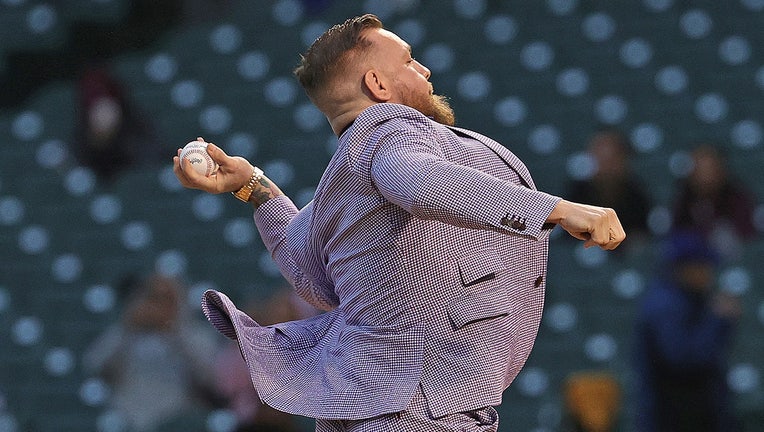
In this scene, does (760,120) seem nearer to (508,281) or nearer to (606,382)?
(606,382)

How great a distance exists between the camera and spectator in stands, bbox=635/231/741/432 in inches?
136

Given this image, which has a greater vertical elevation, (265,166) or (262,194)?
(262,194)

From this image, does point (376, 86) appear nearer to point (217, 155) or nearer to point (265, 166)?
point (217, 155)

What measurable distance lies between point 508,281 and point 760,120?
8.75 feet

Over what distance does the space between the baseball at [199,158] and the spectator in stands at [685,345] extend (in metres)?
2.23

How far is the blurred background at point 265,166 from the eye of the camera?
370cm

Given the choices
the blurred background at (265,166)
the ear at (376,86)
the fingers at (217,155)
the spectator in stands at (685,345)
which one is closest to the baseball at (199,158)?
the fingers at (217,155)

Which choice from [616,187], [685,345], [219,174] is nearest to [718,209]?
[616,187]

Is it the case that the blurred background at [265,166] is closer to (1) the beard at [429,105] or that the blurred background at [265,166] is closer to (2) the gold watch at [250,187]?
(2) the gold watch at [250,187]

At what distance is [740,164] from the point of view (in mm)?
3715

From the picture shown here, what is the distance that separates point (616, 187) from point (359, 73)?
2.38 metres

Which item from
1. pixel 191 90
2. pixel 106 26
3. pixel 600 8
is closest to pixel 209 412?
pixel 191 90

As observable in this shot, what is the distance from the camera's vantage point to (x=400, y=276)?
1.37 meters

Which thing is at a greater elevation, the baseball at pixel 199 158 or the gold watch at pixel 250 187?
the baseball at pixel 199 158
